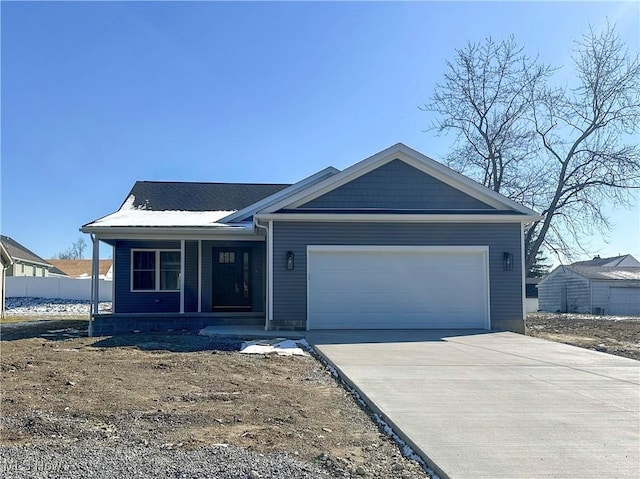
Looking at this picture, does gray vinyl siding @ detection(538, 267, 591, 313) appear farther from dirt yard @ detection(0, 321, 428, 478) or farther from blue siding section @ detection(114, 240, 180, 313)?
dirt yard @ detection(0, 321, 428, 478)

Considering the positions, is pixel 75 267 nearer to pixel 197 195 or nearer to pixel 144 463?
pixel 197 195

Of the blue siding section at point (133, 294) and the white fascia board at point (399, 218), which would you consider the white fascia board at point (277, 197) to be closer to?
the blue siding section at point (133, 294)

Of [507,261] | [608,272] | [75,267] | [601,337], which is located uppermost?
[75,267]

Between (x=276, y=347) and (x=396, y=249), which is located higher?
(x=396, y=249)

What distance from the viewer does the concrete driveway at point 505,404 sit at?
4.10 meters

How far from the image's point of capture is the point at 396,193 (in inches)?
543

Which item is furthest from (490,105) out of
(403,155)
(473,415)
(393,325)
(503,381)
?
(473,415)

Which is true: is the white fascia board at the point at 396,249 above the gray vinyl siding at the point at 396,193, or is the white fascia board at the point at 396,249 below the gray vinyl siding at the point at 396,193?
below

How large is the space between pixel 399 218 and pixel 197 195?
8.53 m

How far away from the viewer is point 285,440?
4.61m

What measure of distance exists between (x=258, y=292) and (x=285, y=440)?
11882 mm

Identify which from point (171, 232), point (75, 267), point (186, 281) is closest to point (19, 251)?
point (75, 267)

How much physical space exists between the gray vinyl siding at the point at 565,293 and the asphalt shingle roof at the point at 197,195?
62.9 feet

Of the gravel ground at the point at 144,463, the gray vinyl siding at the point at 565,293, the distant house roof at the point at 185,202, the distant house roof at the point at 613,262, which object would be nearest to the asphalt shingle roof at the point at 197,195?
the distant house roof at the point at 185,202
